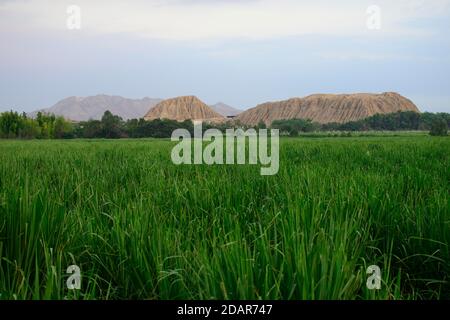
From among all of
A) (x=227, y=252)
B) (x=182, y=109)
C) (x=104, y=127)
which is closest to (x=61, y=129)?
(x=104, y=127)

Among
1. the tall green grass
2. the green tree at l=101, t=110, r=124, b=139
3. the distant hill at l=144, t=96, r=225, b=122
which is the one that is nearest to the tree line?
the green tree at l=101, t=110, r=124, b=139

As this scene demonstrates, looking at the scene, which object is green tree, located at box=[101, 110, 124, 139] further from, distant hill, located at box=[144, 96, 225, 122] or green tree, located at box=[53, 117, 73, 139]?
distant hill, located at box=[144, 96, 225, 122]

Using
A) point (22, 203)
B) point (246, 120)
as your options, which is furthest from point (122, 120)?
point (246, 120)

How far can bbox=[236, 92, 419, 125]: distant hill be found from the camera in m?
152

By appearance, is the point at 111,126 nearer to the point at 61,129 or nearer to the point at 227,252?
the point at 61,129

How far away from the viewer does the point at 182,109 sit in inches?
5925

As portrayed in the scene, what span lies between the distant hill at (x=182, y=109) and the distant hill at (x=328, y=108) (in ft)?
39.5

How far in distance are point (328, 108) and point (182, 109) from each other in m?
52.1

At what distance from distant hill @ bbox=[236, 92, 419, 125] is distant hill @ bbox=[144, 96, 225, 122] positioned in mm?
12027

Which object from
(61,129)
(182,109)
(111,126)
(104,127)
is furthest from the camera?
(182,109)
